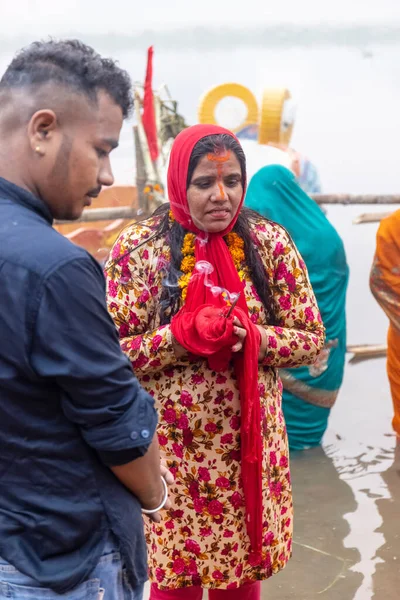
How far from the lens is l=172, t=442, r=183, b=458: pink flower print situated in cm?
234

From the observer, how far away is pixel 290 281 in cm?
240

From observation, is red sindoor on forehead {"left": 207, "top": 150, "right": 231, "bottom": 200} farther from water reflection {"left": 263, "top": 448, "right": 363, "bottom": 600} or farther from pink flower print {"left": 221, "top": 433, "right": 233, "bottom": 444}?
water reflection {"left": 263, "top": 448, "right": 363, "bottom": 600}

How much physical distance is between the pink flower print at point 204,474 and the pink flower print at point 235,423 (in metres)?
0.13

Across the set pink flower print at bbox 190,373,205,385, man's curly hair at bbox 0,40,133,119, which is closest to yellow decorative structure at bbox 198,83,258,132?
pink flower print at bbox 190,373,205,385

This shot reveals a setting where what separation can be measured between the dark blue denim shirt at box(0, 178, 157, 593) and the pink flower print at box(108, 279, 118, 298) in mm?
936

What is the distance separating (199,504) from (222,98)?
5816mm

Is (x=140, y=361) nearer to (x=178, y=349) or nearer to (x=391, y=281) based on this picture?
(x=178, y=349)

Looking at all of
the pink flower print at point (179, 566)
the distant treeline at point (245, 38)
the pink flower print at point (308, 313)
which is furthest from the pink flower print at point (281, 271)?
the distant treeline at point (245, 38)

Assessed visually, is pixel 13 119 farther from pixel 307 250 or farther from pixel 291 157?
pixel 291 157

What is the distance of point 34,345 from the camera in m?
1.32

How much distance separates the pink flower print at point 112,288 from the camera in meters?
2.37

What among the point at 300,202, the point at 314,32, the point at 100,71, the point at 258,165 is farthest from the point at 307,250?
the point at 314,32

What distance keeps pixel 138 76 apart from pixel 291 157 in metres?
4.74

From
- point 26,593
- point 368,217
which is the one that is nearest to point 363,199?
point 368,217
